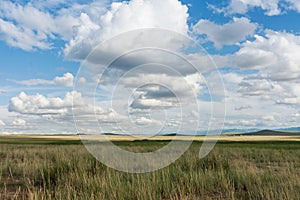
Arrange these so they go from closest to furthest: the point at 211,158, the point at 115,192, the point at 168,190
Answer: the point at 115,192 → the point at 168,190 → the point at 211,158

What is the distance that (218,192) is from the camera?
8266 mm

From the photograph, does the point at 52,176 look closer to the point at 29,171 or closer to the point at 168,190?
the point at 29,171

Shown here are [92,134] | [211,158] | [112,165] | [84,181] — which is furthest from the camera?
[211,158]

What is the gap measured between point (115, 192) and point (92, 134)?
5.83 m

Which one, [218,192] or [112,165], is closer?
[218,192]

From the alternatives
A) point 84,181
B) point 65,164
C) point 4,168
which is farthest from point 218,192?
point 4,168

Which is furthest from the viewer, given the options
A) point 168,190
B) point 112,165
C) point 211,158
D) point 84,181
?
point 211,158

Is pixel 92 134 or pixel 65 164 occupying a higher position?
pixel 92 134

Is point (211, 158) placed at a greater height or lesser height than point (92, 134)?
lesser

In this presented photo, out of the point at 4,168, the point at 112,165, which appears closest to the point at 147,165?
the point at 112,165

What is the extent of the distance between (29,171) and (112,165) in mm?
3044

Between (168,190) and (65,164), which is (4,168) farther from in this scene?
(168,190)

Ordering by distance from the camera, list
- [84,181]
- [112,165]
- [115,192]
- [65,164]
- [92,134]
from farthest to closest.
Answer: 1. [92,134]
2. [112,165]
3. [65,164]
4. [84,181]
5. [115,192]

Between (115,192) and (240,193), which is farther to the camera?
(240,193)
